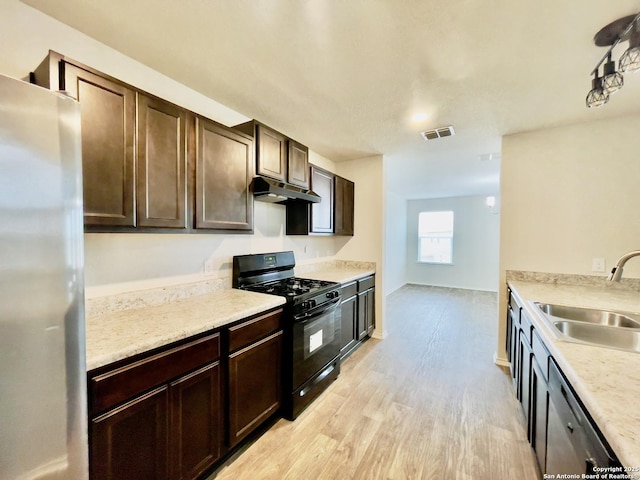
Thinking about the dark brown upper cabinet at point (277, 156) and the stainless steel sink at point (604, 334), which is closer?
the stainless steel sink at point (604, 334)

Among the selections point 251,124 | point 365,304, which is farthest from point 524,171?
point 251,124

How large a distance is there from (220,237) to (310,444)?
5.65 ft

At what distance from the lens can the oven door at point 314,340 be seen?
6.63 ft

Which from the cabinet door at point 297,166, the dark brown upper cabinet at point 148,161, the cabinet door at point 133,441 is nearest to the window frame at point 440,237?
the cabinet door at point 297,166

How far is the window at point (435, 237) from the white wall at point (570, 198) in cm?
455

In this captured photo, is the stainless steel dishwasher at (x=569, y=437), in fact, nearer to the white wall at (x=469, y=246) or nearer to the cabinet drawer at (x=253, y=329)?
the cabinet drawer at (x=253, y=329)

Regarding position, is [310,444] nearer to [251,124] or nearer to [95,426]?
[95,426]

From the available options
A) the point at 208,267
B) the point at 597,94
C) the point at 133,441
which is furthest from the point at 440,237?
the point at 133,441

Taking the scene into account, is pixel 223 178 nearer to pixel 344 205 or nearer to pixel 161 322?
pixel 161 322

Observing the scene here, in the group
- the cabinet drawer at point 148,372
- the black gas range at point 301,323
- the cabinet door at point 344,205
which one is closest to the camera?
the cabinet drawer at point 148,372

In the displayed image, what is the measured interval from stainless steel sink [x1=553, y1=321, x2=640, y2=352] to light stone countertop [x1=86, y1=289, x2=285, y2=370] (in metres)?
1.78

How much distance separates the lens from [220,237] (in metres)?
2.28

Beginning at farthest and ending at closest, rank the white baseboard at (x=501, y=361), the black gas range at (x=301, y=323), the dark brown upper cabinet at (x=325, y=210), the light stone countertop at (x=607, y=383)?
1. the dark brown upper cabinet at (x=325, y=210)
2. the white baseboard at (x=501, y=361)
3. the black gas range at (x=301, y=323)
4. the light stone countertop at (x=607, y=383)

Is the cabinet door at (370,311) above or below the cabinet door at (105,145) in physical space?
below
